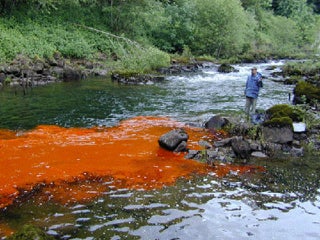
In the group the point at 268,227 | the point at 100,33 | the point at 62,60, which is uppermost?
the point at 100,33

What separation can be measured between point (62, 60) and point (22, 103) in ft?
41.0

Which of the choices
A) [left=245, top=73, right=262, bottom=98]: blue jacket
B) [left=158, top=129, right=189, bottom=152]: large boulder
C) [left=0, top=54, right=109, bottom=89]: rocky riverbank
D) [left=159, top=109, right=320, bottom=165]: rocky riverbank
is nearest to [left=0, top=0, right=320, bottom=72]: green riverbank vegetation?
[left=0, top=54, right=109, bottom=89]: rocky riverbank

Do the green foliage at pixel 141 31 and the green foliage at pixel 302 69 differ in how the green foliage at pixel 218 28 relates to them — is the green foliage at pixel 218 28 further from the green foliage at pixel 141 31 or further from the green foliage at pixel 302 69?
the green foliage at pixel 302 69

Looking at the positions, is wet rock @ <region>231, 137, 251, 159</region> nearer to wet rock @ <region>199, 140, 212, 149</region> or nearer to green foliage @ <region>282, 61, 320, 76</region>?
wet rock @ <region>199, 140, 212, 149</region>

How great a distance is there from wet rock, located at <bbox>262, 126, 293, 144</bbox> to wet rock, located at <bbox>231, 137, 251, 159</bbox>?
1405mm

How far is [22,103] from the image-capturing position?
21.6 m

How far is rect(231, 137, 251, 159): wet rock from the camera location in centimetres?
1290

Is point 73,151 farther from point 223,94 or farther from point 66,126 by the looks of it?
point 223,94

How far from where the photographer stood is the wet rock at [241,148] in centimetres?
1290

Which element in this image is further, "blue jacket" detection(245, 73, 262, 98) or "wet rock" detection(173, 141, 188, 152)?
"blue jacket" detection(245, 73, 262, 98)

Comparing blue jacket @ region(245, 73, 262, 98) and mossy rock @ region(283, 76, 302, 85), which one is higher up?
blue jacket @ region(245, 73, 262, 98)

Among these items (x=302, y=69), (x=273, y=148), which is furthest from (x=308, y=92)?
(x=302, y=69)

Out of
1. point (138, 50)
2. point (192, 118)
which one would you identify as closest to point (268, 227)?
point (192, 118)

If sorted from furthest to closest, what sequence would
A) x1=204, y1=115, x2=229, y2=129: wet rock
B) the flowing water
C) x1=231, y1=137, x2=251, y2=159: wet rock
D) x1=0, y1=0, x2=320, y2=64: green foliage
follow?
x1=0, y1=0, x2=320, y2=64: green foliage, x1=204, y1=115, x2=229, y2=129: wet rock, x1=231, y1=137, x2=251, y2=159: wet rock, the flowing water
